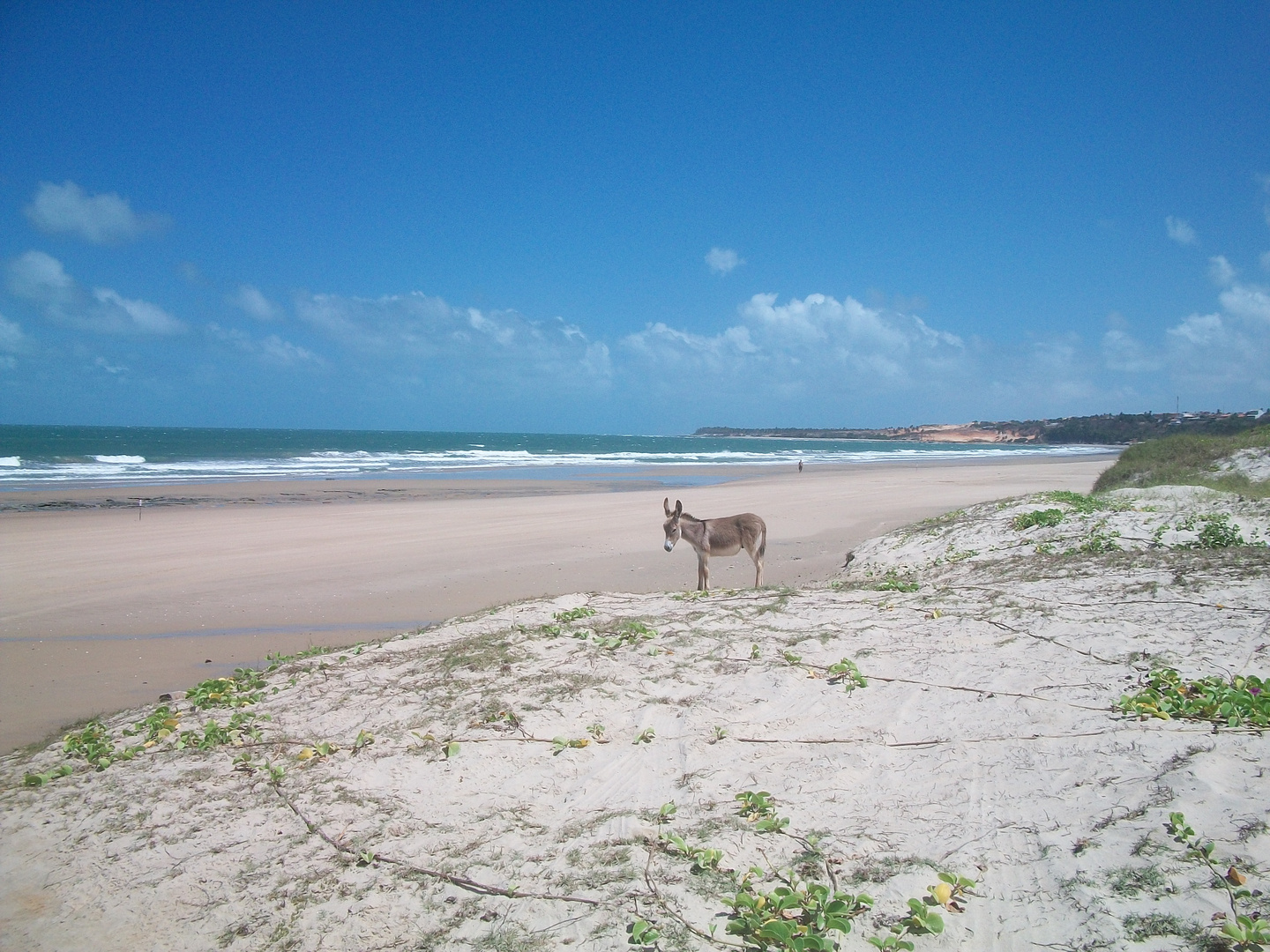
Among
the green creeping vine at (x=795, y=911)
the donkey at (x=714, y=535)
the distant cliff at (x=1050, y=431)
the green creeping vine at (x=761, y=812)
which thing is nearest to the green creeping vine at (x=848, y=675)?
the green creeping vine at (x=761, y=812)

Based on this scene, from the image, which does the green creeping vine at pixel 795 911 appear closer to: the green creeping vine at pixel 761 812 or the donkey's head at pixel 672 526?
the green creeping vine at pixel 761 812

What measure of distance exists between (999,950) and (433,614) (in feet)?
28.6

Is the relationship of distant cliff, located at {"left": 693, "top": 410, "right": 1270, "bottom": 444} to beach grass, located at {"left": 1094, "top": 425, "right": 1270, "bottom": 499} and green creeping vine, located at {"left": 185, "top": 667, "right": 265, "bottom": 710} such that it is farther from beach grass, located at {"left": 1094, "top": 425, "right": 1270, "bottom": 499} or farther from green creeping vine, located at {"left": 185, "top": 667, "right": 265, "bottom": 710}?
green creeping vine, located at {"left": 185, "top": 667, "right": 265, "bottom": 710}

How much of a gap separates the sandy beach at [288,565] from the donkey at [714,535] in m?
1.01

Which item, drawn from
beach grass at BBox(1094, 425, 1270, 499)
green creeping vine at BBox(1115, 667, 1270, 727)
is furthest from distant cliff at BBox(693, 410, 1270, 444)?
green creeping vine at BBox(1115, 667, 1270, 727)

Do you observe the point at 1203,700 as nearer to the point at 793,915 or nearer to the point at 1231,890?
the point at 1231,890

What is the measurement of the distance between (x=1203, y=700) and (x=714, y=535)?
23.0 feet

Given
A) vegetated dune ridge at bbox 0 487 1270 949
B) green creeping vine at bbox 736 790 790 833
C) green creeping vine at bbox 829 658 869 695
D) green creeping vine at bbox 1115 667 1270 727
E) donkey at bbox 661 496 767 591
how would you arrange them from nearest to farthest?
vegetated dune ridge at bbox 0 487 1270 949, green creeping vine at bbox 736 790 790 833, green creeping vine at bbox 1115 667 1270 727, green creeping vine at bbox 829 658 869 695, donkey at bbox 661 496 767 591

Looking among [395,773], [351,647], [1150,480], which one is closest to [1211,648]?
[395,773]

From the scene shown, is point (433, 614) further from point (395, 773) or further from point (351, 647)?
point (395, 773)

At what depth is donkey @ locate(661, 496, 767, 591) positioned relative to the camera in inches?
421

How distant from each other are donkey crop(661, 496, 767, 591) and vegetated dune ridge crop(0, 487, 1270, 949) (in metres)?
3.96

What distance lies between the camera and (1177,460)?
17.5 m

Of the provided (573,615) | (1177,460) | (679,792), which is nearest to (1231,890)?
(679,792)
